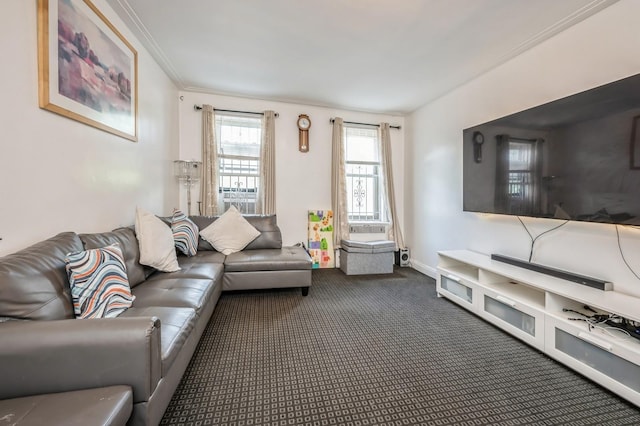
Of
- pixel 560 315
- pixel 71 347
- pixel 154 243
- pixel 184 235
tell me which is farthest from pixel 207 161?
pixel 560 315

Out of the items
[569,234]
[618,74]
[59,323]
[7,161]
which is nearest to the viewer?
[59,323]

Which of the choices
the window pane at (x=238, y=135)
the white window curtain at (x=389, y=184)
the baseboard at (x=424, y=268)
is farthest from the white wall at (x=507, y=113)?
the window pane at (x=238, y=135)

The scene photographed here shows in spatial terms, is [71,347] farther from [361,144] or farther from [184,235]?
[361,144]

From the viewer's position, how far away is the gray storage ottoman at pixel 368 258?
3.94m

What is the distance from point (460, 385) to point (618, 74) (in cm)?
245

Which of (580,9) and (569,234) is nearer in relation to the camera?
(580,9)

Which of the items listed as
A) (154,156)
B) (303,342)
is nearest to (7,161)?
(154,156)

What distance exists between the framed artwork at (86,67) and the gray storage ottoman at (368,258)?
9.88 ft

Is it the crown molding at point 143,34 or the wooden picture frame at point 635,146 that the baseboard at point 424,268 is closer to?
the wooden picture frame at point 635,146

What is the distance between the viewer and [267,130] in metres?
4.00

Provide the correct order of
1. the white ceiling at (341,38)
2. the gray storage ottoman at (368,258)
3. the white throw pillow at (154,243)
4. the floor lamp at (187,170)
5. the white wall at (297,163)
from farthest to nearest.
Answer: the white wall at (297,163), the gray storage ottoman at (368,258), the floor lamp at (187,170), the white throw pillow at (154,243), the white ceiling at (341,38)

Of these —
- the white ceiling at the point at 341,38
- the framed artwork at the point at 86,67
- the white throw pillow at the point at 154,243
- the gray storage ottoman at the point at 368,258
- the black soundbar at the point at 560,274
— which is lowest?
the gray storage ottoman at the point at 368,258

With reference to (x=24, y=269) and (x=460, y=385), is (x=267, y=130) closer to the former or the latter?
(x=24, y=269)

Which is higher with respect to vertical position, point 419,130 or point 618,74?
point 419,130
